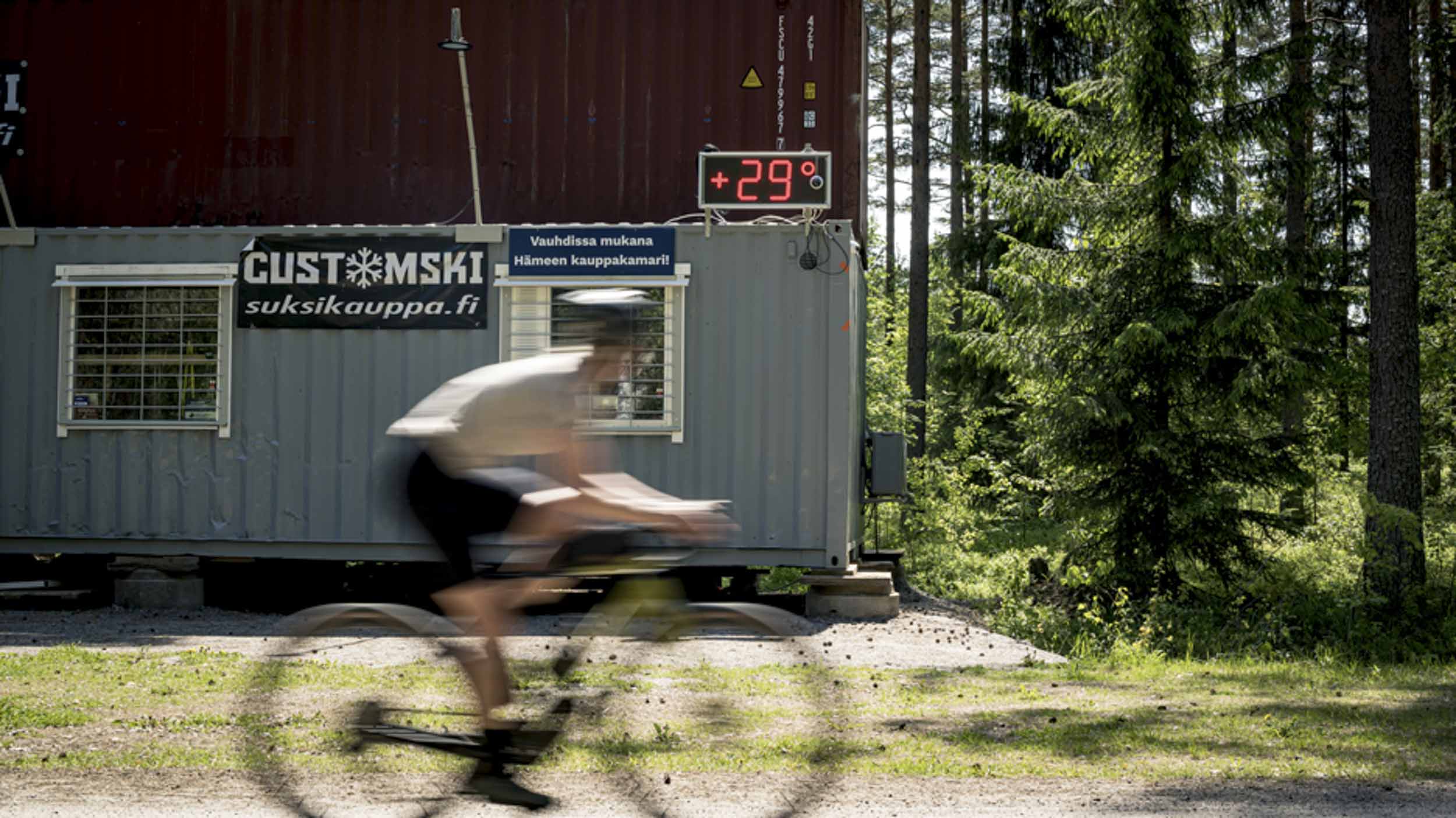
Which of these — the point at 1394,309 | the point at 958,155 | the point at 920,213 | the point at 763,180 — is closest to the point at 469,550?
the point at 763,180

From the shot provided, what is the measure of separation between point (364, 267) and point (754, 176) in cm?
367

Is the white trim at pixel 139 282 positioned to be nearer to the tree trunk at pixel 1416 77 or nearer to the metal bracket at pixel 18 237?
the metal bracket at pixel 18 237

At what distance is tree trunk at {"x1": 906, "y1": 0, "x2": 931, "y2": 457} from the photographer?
74.9ft

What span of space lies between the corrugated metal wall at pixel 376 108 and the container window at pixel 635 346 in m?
1.93

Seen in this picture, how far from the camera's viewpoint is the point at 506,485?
201 inches

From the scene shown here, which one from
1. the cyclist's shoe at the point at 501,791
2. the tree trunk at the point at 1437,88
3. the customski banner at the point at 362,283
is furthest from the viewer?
the tree trunk at the point at 1437,88

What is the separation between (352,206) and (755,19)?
15.0 feet

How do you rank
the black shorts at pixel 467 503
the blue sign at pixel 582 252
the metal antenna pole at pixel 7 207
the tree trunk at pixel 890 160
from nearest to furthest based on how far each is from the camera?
the black shorts at pixel 467 503 → the blue sign at pixel 582 252 → the metal antenna pole at pixel 7 207 → the tree trunk at pixel 890 160

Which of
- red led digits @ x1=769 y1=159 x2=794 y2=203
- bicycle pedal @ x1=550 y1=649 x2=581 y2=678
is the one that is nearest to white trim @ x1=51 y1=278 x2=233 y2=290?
red led digits @ x1=769 y1=159 x2=794 y2=203

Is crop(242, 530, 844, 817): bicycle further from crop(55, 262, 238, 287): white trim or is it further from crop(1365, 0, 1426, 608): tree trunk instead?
crop(1365, 0, 1426, 608): tree trunk

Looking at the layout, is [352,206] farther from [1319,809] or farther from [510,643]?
[1319,809]

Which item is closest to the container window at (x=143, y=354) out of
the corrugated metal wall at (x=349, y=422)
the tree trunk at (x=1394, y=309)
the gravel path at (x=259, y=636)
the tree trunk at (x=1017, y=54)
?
the corrugated metal wall at (x=349, y=422)

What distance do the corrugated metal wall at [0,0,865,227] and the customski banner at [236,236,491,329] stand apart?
5.58ft

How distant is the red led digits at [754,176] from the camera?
1178 centimetres
